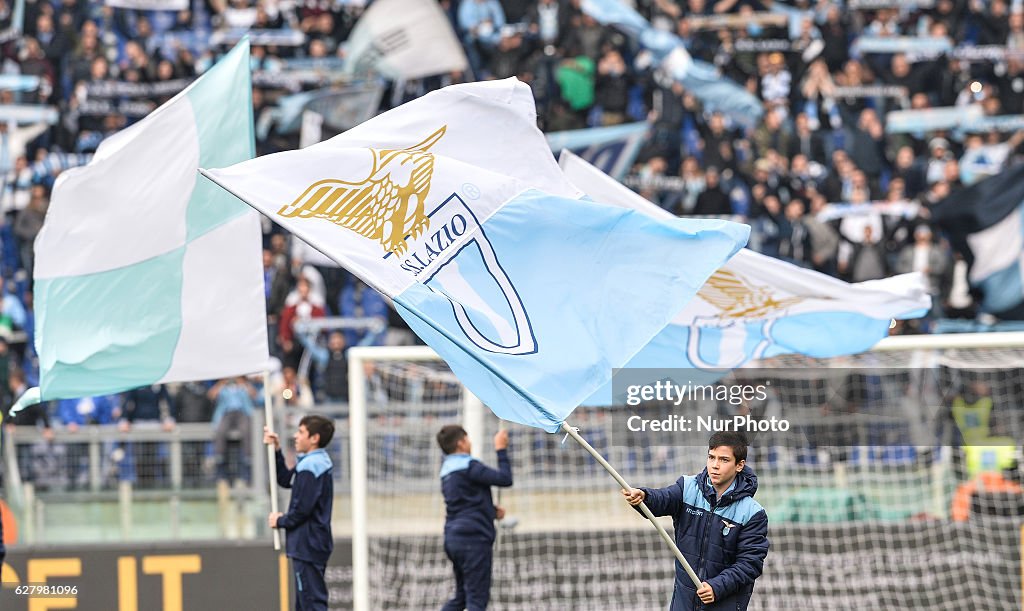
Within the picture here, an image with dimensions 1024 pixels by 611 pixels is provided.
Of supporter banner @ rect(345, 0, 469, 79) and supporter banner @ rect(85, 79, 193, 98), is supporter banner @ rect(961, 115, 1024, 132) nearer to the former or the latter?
supporter banner @ rect(345, 0, 469, 79)

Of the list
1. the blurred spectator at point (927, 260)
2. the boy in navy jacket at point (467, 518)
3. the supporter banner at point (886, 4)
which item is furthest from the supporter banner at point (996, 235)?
the boy in navy jacket at point (467, 518)

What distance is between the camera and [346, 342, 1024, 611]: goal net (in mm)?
12727

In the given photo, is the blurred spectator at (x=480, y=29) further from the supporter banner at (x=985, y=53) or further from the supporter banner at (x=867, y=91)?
the supporter banner at (x=985, y=53)

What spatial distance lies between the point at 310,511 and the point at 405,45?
11.0m

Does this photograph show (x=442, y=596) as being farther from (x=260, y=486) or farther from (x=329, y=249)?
(x=329, y=249)

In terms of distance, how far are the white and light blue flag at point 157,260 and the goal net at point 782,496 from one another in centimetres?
316

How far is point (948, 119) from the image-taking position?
19.6 meters

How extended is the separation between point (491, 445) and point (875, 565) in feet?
11.2

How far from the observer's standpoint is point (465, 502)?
34.8 ft

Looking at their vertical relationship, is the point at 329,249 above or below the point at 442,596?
above

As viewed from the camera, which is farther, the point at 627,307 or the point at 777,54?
the point at 777,54

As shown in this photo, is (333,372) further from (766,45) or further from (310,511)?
(766,45)

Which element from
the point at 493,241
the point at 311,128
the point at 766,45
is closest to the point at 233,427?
the point at 493,241

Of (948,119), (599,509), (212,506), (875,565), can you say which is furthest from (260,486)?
(948,119)
